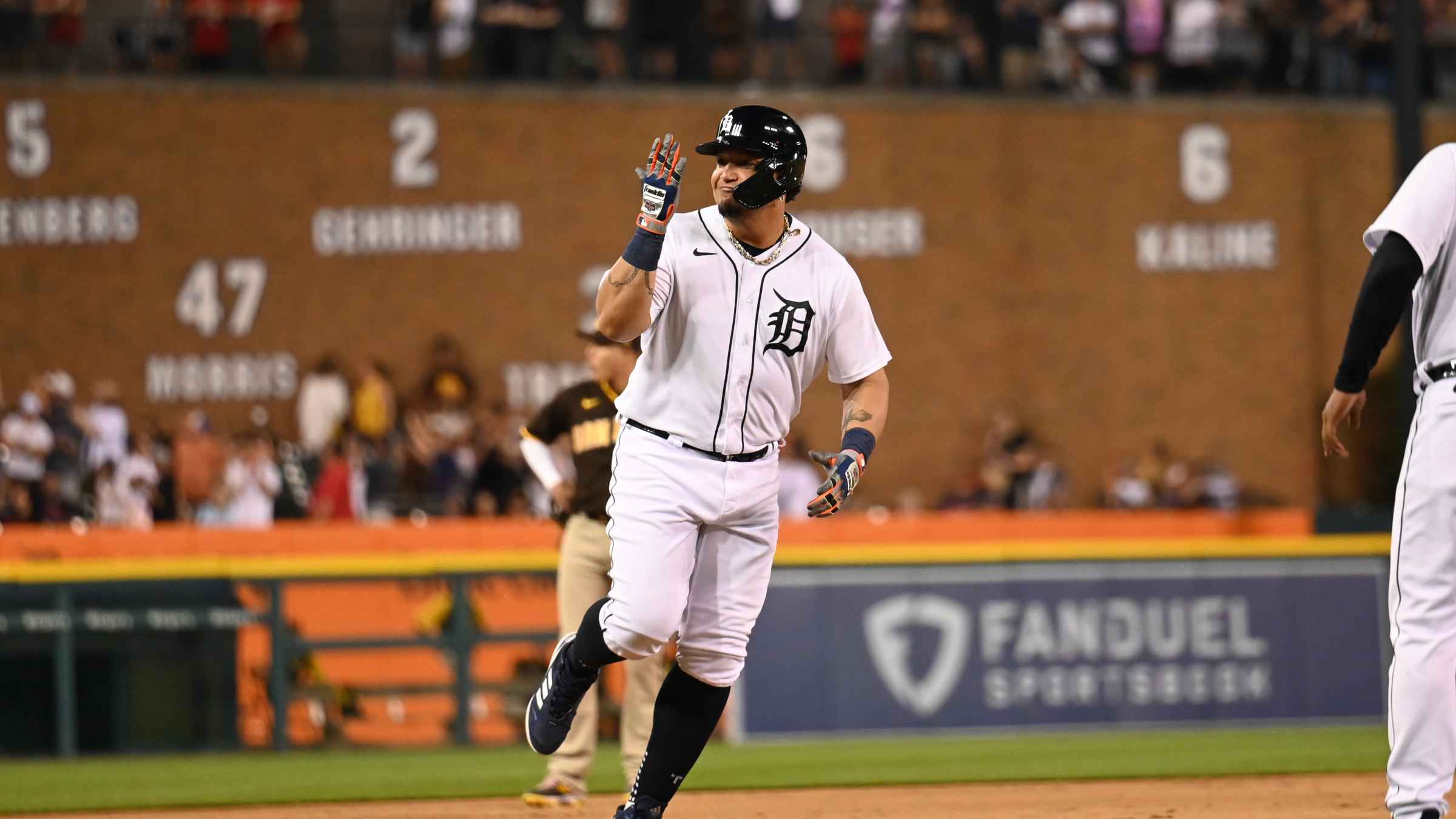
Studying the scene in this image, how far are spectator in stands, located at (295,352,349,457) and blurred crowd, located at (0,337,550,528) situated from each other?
1 centimetres

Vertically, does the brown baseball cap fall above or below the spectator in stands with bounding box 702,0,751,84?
below

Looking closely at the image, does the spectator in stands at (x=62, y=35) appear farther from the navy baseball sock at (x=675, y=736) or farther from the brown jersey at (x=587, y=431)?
the navy baseball sock at (x=675, y=736)

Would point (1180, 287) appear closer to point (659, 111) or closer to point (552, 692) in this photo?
point (659, 111)

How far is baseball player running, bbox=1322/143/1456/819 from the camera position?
18.9 feet

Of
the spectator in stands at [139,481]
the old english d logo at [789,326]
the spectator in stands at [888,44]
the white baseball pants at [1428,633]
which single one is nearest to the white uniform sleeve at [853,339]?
the old english d logo at [789,326]

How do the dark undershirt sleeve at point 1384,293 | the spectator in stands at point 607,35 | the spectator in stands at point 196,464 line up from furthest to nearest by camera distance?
the spectator in stands at point 607,35 → the spectator in stands at point 196,464 → the dark undershirt sleeve at point 1384,293

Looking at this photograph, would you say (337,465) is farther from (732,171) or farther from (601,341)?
(732,171)

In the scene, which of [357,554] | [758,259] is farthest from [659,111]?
[758,259]

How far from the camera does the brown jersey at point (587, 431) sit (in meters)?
9.15

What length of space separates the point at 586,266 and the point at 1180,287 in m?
7.37

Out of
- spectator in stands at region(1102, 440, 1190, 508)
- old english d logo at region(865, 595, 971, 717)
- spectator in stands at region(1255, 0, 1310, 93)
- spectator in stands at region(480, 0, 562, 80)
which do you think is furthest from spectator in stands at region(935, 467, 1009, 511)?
spectator in stands at region(480, 0, 562, 80)

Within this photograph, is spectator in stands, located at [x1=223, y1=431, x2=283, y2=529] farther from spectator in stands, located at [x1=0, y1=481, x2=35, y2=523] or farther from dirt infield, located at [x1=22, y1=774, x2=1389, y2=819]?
dirt infield, located at [x1=22, y1=774, x2=1389, y2=819]

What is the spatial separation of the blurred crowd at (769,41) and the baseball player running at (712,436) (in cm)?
1539

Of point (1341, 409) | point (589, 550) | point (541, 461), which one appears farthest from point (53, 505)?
point (1341, 409)
